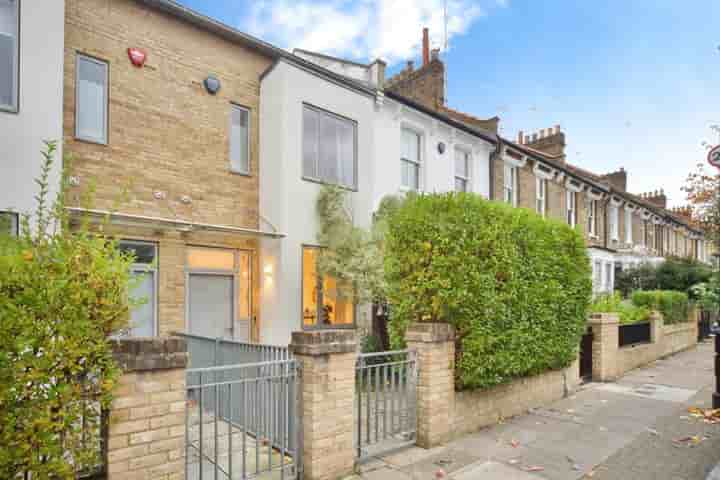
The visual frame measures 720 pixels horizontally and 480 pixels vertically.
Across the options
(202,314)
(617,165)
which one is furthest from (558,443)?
(617,165)

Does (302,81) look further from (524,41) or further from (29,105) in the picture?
(524,41)

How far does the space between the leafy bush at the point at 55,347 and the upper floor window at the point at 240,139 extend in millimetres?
7820

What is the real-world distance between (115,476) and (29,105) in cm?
655

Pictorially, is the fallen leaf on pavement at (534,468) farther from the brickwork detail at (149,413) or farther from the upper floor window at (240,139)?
the upper floor window at (240,139)

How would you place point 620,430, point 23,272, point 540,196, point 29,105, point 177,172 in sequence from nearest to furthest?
point 23,272, point 620,430, point 29,105, point 177,172, point 540,196

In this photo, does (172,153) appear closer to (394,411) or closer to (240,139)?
(240,139)

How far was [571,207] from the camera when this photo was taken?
21469mm

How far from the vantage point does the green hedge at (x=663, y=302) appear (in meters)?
14.7

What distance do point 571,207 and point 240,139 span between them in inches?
645

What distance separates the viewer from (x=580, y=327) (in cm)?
879

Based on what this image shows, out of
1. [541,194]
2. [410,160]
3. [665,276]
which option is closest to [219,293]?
[410,160]

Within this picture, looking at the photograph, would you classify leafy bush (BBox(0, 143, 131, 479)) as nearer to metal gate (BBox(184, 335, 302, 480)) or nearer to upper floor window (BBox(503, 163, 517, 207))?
metal gate (BBox(184, 335, 302, 480))

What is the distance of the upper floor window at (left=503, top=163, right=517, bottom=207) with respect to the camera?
17547 mm

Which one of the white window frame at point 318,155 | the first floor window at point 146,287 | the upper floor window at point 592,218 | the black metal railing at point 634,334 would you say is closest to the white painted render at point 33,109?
the first floor window at point 146,287
